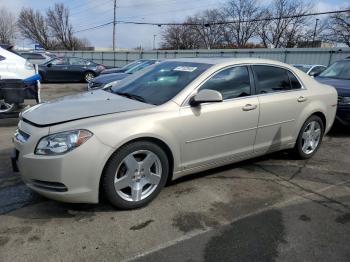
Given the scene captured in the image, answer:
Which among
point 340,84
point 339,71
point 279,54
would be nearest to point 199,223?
point 340,84

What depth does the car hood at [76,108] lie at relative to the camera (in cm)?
364

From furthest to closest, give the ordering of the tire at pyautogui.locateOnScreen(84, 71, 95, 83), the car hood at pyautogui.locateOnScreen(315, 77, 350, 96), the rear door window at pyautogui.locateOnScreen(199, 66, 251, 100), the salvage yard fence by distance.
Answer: the salvage yard fence
the tire at pyautogui.locateOnScreen(84, 71, 95, 83)
the car hood at pyautogui.locateOnScreen(315, 77, 350, 96)
the rear door window at pyautogui.locateOnScreen(199, 66, 251, 100)

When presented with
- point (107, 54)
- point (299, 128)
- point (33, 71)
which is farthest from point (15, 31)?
point (299, 128)

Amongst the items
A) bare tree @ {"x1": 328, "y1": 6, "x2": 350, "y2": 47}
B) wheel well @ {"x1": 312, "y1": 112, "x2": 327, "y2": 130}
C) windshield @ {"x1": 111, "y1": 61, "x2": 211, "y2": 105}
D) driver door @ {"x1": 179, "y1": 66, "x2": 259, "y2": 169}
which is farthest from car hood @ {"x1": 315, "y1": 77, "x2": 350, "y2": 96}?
bare tree @ {"x1": 328, "y1": 6, "x2": 350, "y2": 47}

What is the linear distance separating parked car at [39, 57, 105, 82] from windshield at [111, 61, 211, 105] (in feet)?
49.2

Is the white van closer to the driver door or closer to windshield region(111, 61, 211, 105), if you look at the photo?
windshield region(111, 61, 211, 105)

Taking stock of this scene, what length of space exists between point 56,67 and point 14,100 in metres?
11.9

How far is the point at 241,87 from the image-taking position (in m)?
4.66

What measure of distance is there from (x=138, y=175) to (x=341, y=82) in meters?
5.71

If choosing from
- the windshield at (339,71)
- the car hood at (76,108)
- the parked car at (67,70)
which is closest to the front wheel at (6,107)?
the car hood at (76,108)

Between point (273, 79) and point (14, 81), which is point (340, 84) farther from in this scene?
point (14, 81)

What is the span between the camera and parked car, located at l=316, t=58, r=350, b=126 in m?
7.19

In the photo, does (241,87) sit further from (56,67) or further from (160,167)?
(56,67)

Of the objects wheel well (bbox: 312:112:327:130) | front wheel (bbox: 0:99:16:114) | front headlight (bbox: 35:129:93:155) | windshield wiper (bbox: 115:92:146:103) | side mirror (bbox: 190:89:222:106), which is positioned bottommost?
front wheel (bbox: 0:99:16:114)
